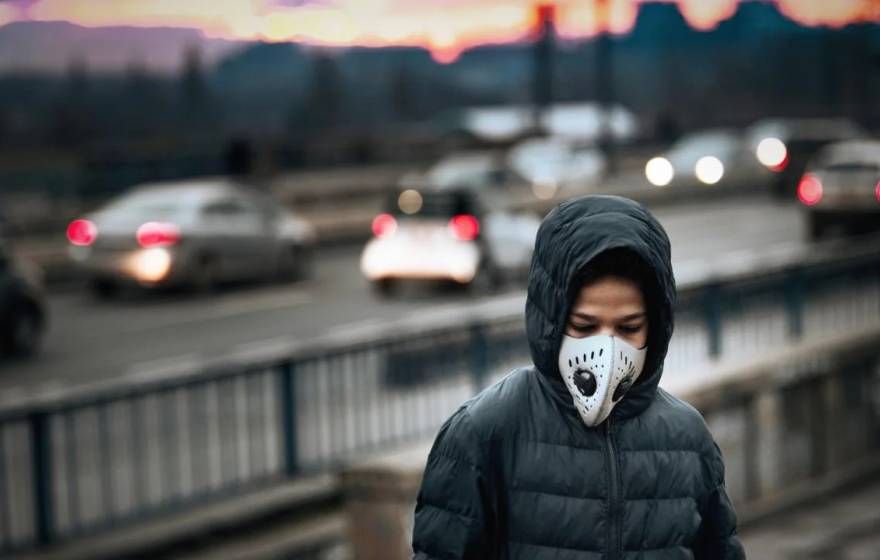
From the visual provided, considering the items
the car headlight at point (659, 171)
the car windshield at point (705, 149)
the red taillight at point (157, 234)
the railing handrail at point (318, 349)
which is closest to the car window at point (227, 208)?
the red taillight at point (157, 234)

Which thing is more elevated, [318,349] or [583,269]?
[583,269]

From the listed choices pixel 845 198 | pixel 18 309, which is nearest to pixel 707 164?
pixel 845 198

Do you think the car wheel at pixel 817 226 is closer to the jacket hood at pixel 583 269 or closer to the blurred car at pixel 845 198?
the blurred car at pixel 845 198

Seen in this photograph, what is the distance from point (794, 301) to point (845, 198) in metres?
18.1

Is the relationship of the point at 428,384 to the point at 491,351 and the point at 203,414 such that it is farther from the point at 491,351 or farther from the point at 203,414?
the point at 203,414

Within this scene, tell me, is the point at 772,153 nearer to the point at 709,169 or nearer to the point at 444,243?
the point at 709,169

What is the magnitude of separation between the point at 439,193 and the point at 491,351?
12541 millimetres

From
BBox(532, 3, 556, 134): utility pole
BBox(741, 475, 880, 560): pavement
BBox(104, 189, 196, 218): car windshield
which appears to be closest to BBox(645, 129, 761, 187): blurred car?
BBox(532, 3, 556, 134): utility pole

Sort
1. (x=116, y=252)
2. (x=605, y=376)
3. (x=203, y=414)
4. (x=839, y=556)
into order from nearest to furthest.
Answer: (x=605, y=376) → (x=203, y=414) → (x=839, y=556) → (x=116, y=252)

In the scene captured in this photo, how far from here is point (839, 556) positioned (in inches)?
376

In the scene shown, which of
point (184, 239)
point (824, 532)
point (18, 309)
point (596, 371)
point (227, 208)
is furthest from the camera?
point (227, 208)

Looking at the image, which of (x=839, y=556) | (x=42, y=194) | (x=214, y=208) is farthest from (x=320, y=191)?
(x=839, y=556)

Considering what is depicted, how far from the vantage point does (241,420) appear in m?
9.02

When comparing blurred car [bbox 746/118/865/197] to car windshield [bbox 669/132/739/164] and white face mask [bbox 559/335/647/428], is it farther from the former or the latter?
white face mask [bbox 559/335/647/428]
